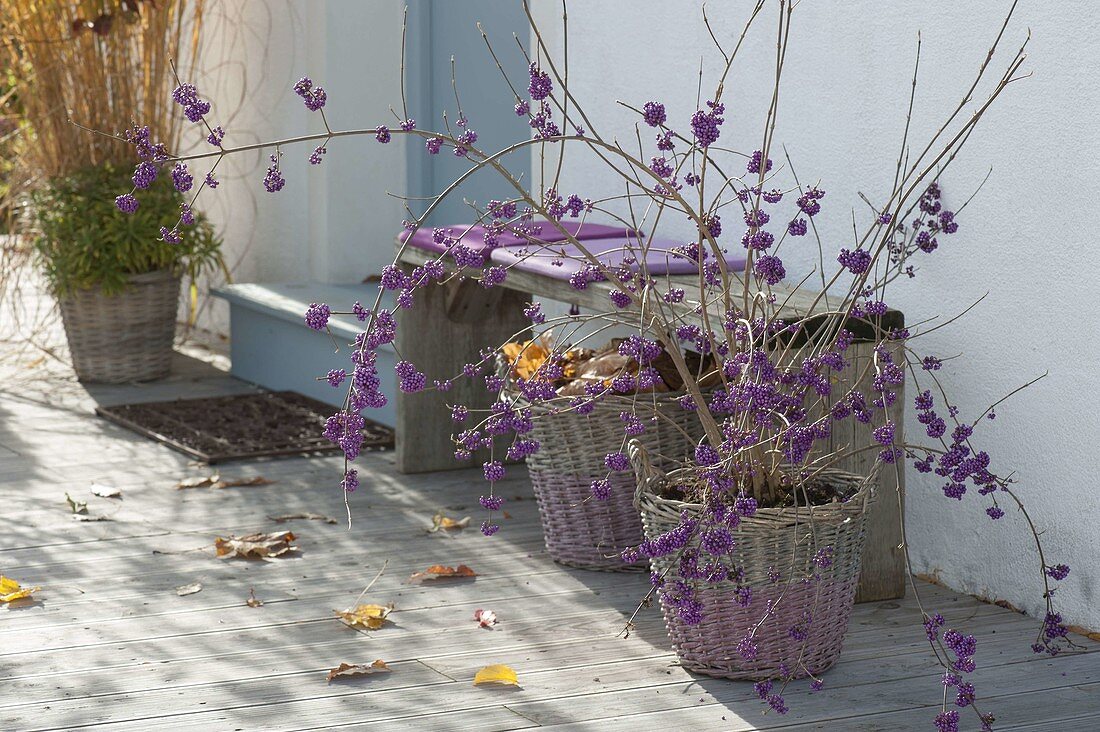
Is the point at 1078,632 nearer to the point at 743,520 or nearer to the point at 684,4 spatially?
the point at 743,520

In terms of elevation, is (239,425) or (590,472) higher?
(590,472)

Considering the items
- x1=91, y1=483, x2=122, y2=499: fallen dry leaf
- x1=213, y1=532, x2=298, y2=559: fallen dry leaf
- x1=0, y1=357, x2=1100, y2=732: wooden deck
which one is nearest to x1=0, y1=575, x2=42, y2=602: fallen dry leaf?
x1=0, y1=357, x2=1100, y2=732: wooden deck

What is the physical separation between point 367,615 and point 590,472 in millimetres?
570

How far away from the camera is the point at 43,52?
5.21 m

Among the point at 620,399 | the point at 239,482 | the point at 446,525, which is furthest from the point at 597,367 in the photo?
the point at 239,482

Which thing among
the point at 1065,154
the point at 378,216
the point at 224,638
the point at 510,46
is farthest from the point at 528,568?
the point at 378,216

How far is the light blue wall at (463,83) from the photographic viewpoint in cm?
Result: 518

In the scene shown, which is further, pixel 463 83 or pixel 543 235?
pixel 463 83

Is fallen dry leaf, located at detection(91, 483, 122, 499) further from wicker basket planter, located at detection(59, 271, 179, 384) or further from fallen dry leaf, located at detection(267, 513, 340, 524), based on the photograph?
wicker basket planter, located at detection(59, 271, 179, 384)

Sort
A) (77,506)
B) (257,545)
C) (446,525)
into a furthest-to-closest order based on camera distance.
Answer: (77,506)
(446,525)
(257,545)

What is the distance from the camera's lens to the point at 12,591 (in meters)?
3.03

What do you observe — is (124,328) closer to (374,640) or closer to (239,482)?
(239,482)

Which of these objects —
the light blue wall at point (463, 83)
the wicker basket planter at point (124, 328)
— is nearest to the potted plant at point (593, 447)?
the light blue wall at point (463, 83)

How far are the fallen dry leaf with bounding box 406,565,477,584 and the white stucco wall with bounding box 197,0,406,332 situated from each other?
2729 millimetres
